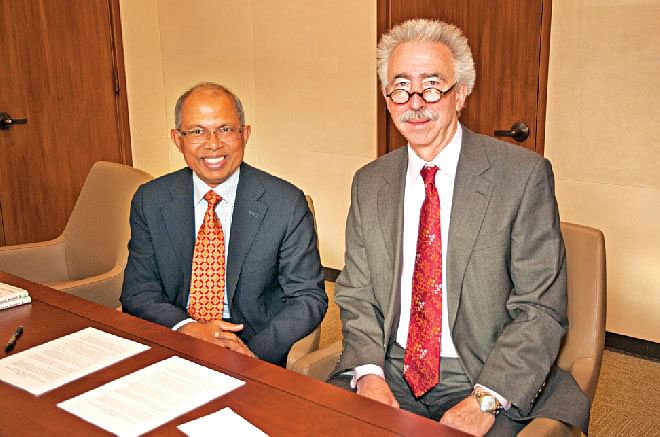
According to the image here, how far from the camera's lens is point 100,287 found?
2977mm

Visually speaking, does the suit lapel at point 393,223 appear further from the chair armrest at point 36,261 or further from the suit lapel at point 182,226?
the chair armrest at point 36,261

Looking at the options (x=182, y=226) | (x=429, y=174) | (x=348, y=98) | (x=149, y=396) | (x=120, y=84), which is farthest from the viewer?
(x=120, y=84)

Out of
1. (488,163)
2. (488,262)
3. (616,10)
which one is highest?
(616,10)

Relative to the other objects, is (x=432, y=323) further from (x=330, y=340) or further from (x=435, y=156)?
(x=330, y=340)

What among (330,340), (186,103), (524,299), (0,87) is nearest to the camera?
(524,299)

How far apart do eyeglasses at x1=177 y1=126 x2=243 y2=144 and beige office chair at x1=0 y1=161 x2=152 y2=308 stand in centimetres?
84

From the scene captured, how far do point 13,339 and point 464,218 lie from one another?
1.25 metres

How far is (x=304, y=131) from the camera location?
5.07m

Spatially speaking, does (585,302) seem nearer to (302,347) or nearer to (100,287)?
(302,347)

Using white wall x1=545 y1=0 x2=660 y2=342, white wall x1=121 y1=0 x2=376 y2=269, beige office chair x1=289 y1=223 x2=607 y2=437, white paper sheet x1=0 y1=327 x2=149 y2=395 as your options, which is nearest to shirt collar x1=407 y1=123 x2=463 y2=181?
beige office chair x1=289 y1=223 x2=607 y2=437

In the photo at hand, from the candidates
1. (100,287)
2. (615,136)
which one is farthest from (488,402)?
(615,136)

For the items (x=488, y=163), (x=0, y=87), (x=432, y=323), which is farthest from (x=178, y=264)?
(x=0, y=87)

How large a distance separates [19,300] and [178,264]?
0.51 metres

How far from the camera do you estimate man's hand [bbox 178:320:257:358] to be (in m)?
2.21
